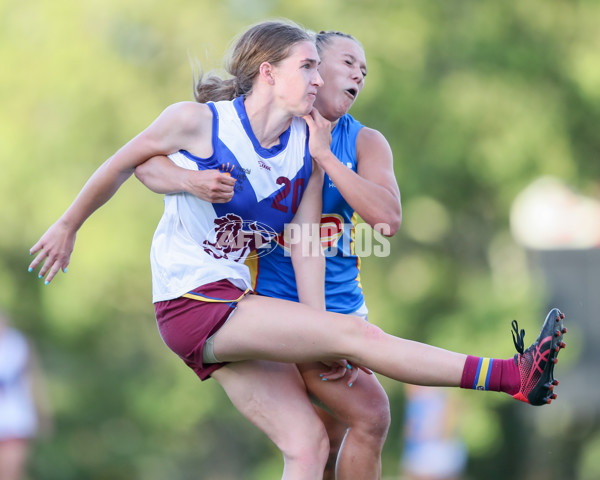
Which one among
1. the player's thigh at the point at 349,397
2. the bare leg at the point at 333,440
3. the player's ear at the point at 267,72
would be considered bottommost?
the bare leg at the point at 333,440

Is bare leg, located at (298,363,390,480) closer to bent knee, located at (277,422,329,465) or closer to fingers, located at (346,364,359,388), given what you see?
fingers, located at (346,364,359,388)

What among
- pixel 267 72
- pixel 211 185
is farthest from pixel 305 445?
pixel 267 72

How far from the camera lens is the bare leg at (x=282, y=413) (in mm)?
3244

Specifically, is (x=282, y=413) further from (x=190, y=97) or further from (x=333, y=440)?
(x=190, y=97)

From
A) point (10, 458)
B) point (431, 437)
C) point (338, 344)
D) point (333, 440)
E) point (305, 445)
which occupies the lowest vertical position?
point (431, 437)

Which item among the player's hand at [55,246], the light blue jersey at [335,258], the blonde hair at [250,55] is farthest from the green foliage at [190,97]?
the player's hand at [55,246]

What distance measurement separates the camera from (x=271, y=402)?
3289 millimetres

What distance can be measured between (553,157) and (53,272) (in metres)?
8.37

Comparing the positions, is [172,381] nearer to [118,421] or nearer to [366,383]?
[118,421]

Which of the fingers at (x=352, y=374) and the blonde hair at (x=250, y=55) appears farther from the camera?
the fingers at (x=352, y=374)

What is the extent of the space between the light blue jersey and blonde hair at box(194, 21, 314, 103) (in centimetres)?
43

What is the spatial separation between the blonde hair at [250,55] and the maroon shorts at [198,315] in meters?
0.76

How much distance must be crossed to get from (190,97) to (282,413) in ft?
28.3

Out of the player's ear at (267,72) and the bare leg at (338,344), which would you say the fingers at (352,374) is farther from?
the player's ear at (267,72)
